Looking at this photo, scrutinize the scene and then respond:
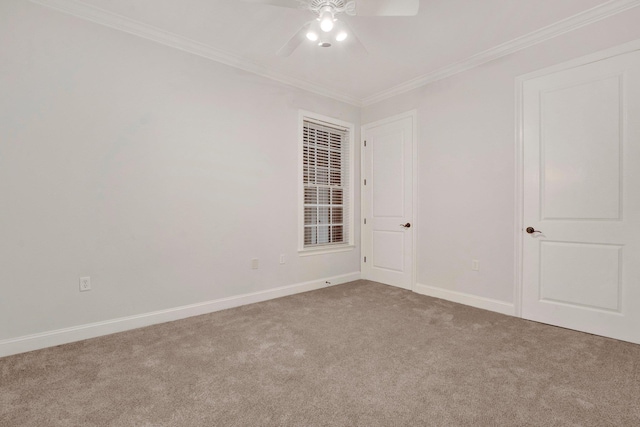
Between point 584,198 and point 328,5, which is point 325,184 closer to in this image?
point 328,5

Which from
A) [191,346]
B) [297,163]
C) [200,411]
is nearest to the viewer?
[200,411]

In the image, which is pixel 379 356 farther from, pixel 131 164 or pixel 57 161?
pixel 57 161

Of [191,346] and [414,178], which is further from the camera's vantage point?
[414,178]

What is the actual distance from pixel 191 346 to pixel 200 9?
280 cm

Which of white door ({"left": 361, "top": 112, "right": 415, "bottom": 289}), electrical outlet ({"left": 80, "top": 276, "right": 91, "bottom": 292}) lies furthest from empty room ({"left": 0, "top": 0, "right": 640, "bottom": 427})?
white door ({"left": 361, "top": 112, "right": 415, "bottom": 289})

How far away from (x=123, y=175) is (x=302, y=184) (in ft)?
6.62

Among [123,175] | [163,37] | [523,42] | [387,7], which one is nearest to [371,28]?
[387,7]

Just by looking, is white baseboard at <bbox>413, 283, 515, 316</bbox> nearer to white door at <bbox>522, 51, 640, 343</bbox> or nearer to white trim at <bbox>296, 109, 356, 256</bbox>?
white door at <bbox>522, 51, 640, 343</bbox>

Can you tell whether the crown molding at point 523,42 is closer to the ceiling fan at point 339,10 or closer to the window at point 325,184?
the window at point 325,184

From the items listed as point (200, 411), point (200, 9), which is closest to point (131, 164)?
point (200, 9)

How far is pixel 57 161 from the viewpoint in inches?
95.8

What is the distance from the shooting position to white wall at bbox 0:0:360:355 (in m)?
2.31

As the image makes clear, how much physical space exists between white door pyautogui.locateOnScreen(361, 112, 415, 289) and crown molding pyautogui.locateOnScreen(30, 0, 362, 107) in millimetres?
1247

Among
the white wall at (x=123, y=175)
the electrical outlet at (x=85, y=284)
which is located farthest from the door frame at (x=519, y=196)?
the electrical outlet at (x=85, y=284)
